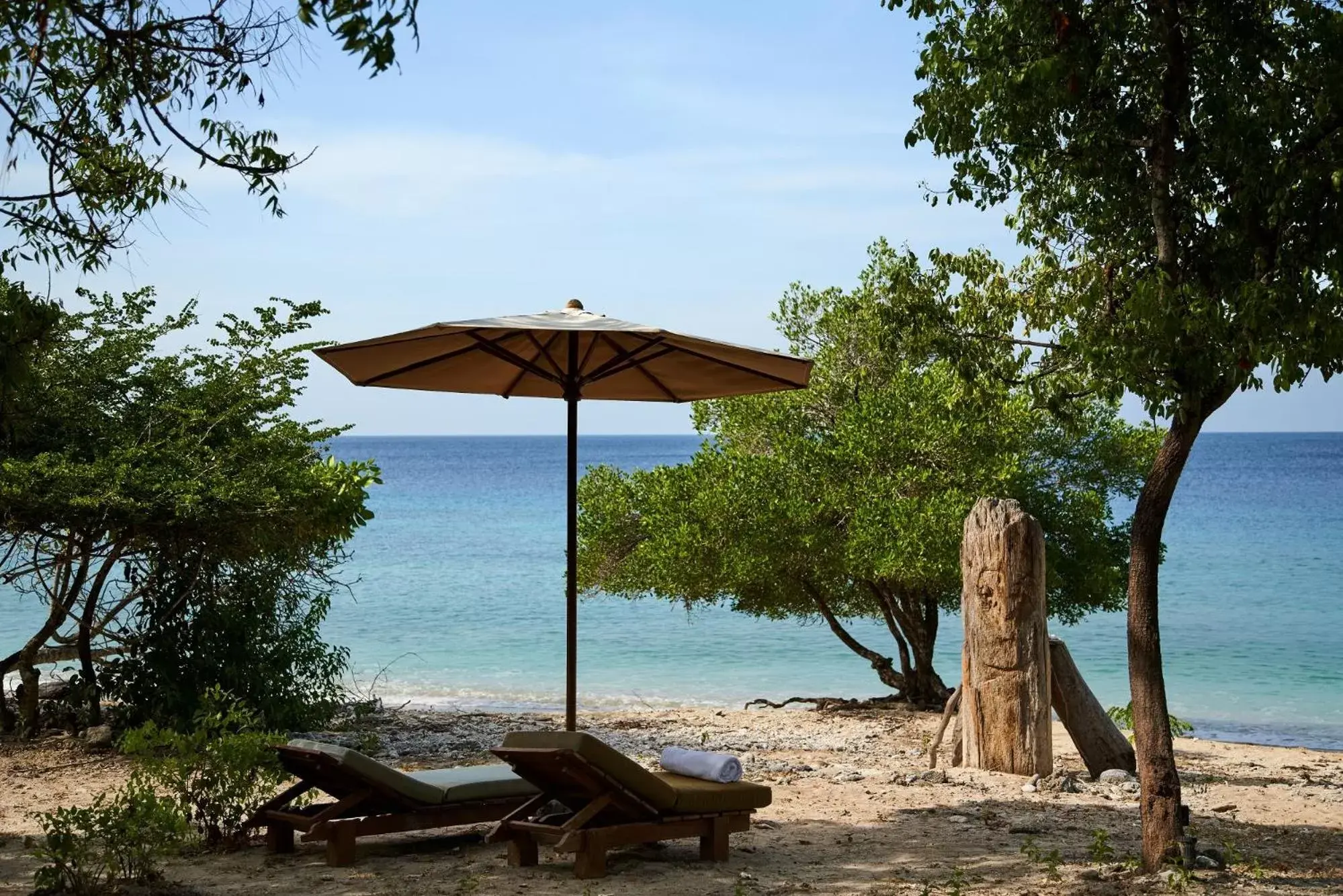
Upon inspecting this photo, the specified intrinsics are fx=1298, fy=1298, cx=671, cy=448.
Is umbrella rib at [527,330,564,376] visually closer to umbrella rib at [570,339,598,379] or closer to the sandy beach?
umbrella rib at [570,339,598,379]

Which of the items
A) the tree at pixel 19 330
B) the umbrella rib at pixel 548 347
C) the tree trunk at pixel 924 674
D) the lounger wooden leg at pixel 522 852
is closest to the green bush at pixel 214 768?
the lounger wooden leg at pixel 522 852

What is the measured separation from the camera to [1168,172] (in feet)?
18.0

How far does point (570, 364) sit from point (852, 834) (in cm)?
286

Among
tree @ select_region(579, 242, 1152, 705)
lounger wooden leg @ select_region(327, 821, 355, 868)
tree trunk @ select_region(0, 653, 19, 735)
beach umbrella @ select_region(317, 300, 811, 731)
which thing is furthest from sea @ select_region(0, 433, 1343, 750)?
lounger wooden leg @ select_region(327, 821, 355, 868)

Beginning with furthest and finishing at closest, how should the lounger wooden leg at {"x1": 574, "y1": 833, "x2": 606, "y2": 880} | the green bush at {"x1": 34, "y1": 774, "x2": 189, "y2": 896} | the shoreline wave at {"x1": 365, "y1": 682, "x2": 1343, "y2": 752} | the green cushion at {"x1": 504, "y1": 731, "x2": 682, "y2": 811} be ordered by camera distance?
the shoreline wave at {"x1": 365, "y1": 682, "x2": 1343, "y2": 752} < the lounger wooden leg at {"x1": 574, "y1": 833, "x2": 606, "y2": 880} < the green cushion at {"x1": 504, "y1": 731, "x2": 682, "y2": 811} < the green bush at {"x1": 34, "y1": 774, "x2": 189, "y2": 896}

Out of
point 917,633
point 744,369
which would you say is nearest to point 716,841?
point 744,369

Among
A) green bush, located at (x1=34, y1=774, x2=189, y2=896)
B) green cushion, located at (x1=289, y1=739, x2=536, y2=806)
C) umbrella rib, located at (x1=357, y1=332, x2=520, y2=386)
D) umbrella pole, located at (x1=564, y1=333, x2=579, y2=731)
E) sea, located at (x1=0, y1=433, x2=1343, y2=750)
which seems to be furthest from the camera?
sea, located at (x1=0, y1=433, x2=1343, y2=750)

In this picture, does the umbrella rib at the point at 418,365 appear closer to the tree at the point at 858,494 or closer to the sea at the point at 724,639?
the tree at the point at 858,494

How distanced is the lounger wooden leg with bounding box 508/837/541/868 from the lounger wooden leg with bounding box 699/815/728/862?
0.76 metres

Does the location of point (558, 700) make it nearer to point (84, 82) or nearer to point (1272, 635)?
point (84, 82)

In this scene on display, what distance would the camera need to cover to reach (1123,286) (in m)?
6.18

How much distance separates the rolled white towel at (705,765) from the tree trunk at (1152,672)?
1.77 metres

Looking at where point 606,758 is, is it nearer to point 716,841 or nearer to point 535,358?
point 716,841

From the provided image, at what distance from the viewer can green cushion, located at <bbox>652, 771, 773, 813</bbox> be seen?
5.71m
